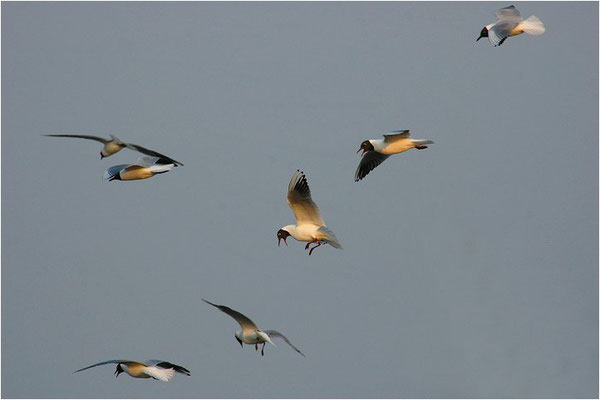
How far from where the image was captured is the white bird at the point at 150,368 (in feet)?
46.7

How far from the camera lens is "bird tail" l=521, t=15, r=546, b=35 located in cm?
1494

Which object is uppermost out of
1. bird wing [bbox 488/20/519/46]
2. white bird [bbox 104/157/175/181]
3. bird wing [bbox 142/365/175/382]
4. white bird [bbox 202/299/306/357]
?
bird wing [bbox 488/20/519/46]

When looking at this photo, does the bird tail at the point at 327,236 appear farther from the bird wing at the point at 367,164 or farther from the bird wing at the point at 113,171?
the bird wing at the point at 113,171

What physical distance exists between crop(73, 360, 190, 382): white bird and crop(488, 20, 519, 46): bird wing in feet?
18.6

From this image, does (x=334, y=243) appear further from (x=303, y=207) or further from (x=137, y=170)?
(x=137, y=170)

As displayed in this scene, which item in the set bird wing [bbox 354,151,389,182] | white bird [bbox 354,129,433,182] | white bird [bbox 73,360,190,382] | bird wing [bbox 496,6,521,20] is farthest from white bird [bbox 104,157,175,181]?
bird wing [bbox 496,6,521,20]

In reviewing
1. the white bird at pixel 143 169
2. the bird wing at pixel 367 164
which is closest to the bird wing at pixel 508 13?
the bird wing at pixel 367 164

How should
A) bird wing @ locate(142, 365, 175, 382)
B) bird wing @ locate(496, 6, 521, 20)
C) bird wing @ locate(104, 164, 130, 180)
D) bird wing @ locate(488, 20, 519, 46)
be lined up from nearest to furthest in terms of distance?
bird wing @ locate(142, 365, 175, 382)
bird wing @ locate(488, 20, 519, 46)
bird wing @ locate(104, 164, 130, 180)
bird wing @ locate(496, 6, 521, 20)

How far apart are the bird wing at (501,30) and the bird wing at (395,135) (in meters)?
1.64

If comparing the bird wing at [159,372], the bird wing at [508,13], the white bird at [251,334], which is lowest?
the bird wing at [159,372]

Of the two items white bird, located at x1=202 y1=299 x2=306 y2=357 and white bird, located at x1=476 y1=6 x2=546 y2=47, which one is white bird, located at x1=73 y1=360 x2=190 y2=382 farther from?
white bird, located at x1=476 y1=6 x2=546 y2=47

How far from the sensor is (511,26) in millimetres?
15164

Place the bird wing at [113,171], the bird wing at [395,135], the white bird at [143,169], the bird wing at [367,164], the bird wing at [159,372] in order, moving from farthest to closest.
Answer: the bird wing at [367,164]
the bird wing at [113,171]
the white bird at [143,169]
the bird wing at [395,135]
the bird wing at [159,372]

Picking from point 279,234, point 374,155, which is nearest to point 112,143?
point 279,234
